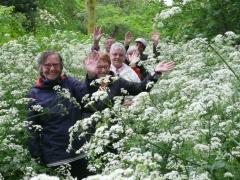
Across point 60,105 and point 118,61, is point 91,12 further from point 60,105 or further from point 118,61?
point 60,105

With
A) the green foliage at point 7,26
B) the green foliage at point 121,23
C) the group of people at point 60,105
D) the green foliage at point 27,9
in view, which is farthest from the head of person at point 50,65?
the green foliage at point 121,23

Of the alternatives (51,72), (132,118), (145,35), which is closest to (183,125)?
(132,118)

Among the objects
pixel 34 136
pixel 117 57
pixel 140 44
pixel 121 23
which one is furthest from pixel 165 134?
pixel 121 23

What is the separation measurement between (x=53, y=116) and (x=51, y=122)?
0.25ft

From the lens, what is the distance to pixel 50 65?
599 cm

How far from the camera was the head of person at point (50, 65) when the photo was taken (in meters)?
5.98

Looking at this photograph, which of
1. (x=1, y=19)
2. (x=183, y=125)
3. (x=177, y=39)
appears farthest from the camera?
(x=1, y=19)

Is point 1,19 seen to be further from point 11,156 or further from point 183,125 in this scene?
point 183,125

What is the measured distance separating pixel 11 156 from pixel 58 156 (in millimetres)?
607

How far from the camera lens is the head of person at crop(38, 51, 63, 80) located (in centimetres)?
598

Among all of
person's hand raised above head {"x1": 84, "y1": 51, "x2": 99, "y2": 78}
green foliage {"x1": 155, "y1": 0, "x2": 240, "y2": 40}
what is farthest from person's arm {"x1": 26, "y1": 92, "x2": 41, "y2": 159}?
green foliage {"x1": 155, "y1": 0, "x2": 240, "y2": 40}

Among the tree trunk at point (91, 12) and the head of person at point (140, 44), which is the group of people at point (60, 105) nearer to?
the head of person at point (140, 44)

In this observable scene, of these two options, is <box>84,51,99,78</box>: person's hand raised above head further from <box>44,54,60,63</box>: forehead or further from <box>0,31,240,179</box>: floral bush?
<box>0,31,240,179</box>: floral bush

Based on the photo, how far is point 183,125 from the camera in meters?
5.02
